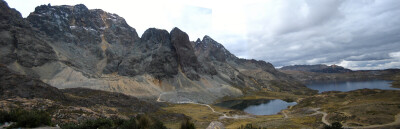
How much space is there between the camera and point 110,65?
592ft

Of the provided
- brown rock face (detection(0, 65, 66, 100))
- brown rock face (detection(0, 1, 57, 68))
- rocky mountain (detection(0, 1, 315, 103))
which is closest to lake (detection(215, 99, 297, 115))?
rocky mountain (detection(0, 1, 315, 103))

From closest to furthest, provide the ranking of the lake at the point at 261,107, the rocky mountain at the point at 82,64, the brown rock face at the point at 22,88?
the brown rock face at the point at 22,88
the lake at the point at 261,107
the rocky mountain at the point at 82,64

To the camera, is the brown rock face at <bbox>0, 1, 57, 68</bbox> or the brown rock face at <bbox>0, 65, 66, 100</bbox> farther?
the brown rock face at <bbox>0, 1, 57, 68</bbox>

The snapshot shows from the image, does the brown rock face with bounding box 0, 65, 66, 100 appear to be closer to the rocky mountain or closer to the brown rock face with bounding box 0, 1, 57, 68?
the rocky mountain

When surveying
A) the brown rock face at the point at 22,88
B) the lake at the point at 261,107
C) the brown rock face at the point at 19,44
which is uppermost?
the brown rock face at the point at 19,44

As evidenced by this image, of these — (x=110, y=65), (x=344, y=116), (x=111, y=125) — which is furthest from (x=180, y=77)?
(x=111, y=125)

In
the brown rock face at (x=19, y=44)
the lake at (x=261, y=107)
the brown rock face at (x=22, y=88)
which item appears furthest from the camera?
the brown rock face at (x=19, y=44)

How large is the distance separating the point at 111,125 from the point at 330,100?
340 feet

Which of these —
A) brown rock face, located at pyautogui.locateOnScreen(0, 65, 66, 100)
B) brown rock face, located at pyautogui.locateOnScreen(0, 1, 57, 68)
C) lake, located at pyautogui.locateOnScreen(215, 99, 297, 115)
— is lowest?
lake, located at pyautogui.locateOnScreen(215, 99, 297, 115)

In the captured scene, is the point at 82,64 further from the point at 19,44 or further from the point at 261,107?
the point at 261,107

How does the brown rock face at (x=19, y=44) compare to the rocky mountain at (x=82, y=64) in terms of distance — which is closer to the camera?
the brown rock face at (x=19, y=44)

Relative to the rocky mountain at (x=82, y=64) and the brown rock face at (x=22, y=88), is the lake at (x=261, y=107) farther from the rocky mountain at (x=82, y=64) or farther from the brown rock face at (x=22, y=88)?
the brown rock face at (x=22, y=88)

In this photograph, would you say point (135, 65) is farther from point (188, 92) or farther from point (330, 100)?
point (330, 100)

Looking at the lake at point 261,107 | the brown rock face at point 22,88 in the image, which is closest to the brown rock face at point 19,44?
the brown rock face at point 22,88
